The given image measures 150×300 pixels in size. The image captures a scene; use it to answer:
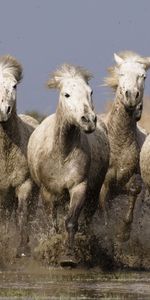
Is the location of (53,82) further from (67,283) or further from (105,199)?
(67,283)

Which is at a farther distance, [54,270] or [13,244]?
[13,244]

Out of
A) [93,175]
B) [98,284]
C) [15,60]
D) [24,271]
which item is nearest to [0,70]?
[15,60]

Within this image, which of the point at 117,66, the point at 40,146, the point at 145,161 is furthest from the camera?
the point at 117,66

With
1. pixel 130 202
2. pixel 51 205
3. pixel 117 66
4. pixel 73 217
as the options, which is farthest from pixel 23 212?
pixel 117 66

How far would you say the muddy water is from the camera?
1302 cm

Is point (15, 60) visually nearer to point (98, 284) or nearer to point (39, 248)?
point (39, 248)

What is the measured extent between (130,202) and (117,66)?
2122mm

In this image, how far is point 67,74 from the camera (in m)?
17.1

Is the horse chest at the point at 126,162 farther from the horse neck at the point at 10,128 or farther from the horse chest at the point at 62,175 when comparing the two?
the horse chest at the point at 62,175

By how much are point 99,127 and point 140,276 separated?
357 centimetres

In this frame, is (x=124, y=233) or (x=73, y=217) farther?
(x=124, y=233)

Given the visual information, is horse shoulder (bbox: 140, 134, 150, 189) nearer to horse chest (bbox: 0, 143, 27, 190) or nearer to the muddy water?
horse chest (bbox: 0, 143, 27, 190)

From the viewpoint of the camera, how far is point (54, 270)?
16188mm

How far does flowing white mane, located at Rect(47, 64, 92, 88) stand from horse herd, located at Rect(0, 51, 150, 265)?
12 millimetres
